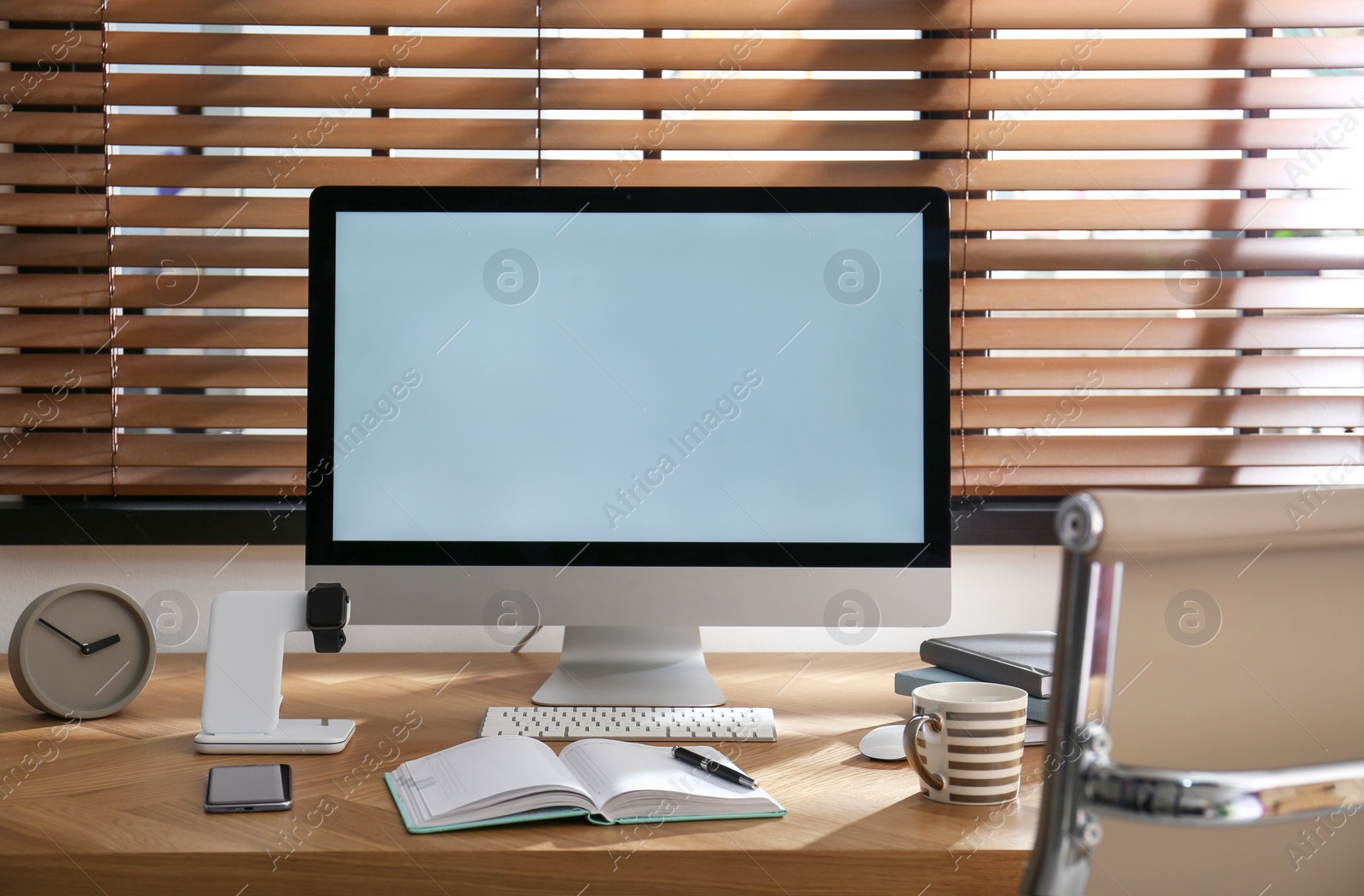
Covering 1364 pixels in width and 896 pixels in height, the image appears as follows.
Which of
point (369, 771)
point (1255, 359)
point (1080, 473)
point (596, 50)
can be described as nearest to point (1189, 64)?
point (1255, 359)

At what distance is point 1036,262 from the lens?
1.38 metres

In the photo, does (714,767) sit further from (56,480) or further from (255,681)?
(56,480)

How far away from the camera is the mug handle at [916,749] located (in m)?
0.79

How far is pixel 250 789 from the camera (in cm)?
78

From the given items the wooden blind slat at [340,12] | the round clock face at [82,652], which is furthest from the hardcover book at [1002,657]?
the wooden blind slat at [340,12]

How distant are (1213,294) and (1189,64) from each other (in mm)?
316

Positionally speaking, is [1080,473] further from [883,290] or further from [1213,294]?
[883,290]

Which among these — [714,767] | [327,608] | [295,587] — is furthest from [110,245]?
[714,767]

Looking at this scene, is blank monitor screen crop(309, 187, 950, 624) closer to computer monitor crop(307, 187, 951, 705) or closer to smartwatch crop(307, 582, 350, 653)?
computer monitor crop(307, 187, 951, 705)

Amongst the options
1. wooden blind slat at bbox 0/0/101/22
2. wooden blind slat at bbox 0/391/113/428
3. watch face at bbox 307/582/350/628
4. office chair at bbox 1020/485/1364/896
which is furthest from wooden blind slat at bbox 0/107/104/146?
office chair at bbox 1020/485/1364/896

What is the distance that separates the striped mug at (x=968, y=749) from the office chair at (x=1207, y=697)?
0.25m

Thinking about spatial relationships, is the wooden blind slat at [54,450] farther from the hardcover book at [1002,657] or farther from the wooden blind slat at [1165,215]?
the wooden blind slat at [1165,215]

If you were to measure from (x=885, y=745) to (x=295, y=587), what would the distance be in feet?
2.90

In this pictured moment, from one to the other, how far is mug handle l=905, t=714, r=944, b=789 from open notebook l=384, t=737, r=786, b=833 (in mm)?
120
